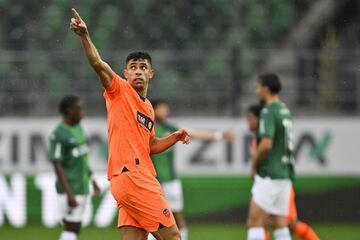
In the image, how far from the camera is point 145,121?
6.83m

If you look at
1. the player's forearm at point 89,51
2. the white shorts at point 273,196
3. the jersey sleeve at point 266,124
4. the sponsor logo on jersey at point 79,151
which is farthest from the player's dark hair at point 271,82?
the player's forearm at point 89,51

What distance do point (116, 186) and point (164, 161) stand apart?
4695mm

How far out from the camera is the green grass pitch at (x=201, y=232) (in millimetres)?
12508

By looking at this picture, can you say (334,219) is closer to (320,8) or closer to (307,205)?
(307,205)

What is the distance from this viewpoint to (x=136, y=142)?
6.74m

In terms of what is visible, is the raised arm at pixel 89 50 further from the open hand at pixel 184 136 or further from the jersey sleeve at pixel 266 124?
the jersey sleeve at pixel 266 124

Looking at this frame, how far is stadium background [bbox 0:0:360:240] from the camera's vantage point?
13.6 meters


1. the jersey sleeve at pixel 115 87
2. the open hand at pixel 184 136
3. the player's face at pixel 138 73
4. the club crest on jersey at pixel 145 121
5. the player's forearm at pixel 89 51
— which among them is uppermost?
the player's forearm at pixel 89 51

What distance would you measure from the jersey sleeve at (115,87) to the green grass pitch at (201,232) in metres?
6.00

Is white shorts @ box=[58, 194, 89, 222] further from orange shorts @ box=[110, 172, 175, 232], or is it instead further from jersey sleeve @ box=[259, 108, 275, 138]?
orange shorts @ box=[110, 172, 175, 232]

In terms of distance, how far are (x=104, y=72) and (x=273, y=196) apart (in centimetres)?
333

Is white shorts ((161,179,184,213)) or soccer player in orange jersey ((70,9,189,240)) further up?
soccer player in orange jersey ((70,9,189,240))

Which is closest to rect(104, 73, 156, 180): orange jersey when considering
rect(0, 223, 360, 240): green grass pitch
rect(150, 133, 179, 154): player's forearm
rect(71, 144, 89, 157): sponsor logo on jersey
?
rect(150, 133, 179, 154): player's forearm

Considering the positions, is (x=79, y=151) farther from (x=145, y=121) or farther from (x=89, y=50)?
(x=89, y=50)
